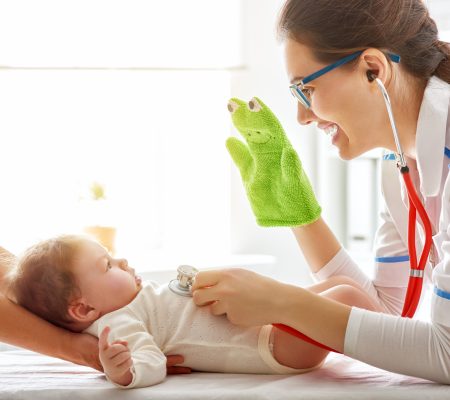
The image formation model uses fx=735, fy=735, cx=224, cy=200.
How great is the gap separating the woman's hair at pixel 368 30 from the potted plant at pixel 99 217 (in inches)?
61.7

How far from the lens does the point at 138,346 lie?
1365 mm

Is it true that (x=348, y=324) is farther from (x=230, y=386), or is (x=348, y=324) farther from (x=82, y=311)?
(x=82, y=311)

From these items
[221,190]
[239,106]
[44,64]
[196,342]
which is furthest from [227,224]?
[196,342]

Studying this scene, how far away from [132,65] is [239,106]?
1.41m

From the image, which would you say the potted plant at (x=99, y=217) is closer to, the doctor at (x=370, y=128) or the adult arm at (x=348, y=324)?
the doctor at (x=370, y=128)

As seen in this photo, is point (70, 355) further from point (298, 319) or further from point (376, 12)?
point (376, 12)

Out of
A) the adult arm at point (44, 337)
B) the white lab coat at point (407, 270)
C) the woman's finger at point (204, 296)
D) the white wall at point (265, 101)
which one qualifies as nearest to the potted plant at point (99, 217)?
the white wall at point (265, 101)

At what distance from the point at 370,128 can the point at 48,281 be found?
28.7 inches

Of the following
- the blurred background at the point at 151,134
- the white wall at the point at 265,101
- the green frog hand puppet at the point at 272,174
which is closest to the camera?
the green frog hand puppet at the point at 272,174

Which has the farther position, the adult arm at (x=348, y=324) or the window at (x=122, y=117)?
the window at (x=122, y=117)

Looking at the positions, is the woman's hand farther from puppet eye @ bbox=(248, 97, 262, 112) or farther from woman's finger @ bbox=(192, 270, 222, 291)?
puppet eye @ bbox=(248, 97, 262, 112)

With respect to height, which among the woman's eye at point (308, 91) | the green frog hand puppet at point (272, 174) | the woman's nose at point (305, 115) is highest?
the woman's eye at point (308, 91)

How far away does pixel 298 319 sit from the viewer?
131cm

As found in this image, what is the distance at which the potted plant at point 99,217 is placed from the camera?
114 inches
